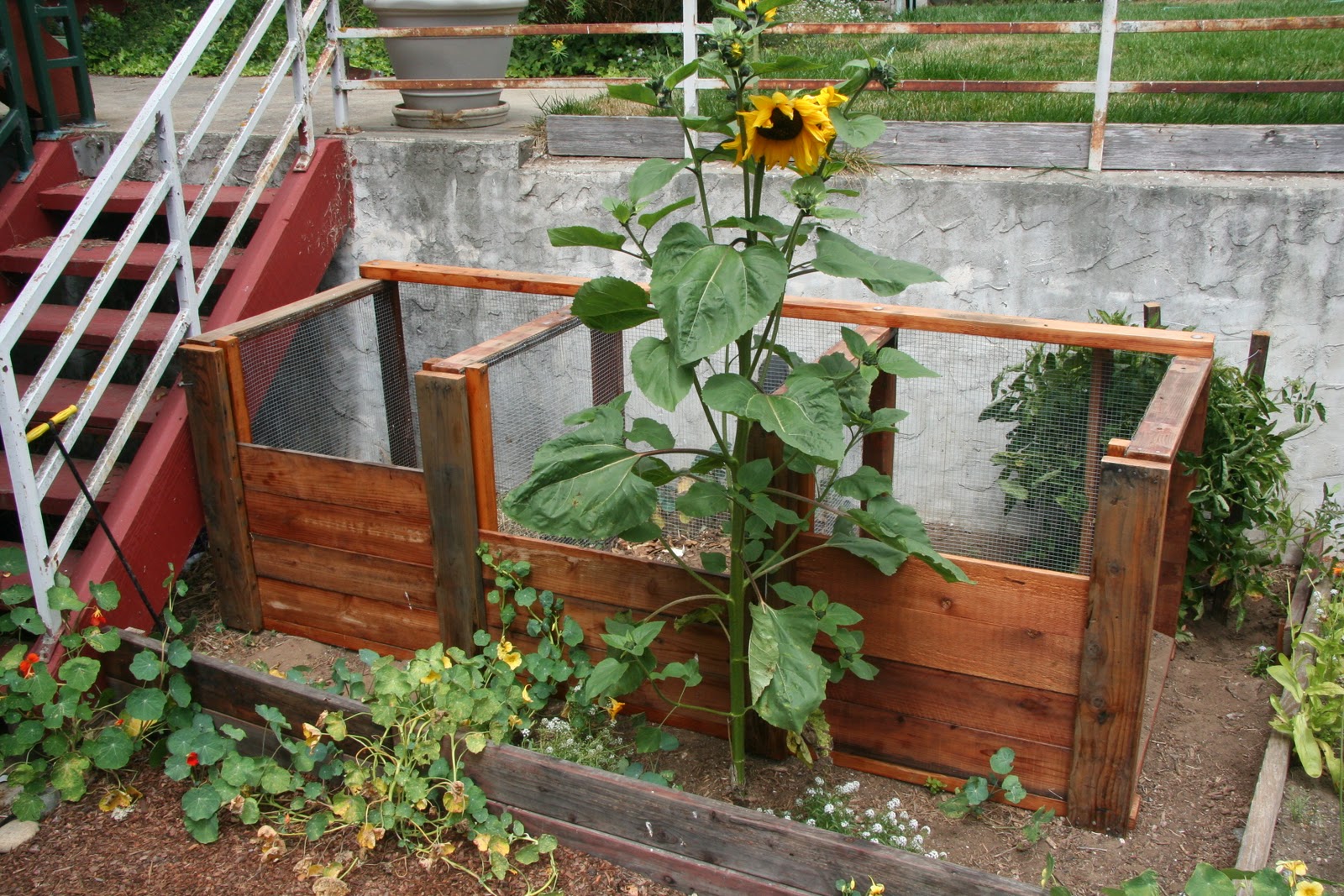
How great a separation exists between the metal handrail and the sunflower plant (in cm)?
149

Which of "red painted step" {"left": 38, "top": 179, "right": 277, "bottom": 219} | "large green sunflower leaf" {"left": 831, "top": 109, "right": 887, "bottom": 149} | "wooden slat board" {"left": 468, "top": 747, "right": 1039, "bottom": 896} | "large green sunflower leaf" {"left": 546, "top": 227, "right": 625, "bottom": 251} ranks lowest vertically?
"wooden slat board" {"left": 468, "top": 747, "right": 1039, "bottom": 896}

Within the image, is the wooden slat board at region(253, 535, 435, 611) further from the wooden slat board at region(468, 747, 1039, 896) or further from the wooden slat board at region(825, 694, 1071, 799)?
the wooden slat board at region(825, 694, 1071, 799)

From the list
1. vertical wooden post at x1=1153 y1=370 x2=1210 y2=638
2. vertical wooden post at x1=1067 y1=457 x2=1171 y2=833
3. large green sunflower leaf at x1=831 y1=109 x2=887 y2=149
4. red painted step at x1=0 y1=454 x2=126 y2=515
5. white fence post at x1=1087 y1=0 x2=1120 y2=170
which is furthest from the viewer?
white fence post at x1=1087 y1=0 x2=1120 y2=170

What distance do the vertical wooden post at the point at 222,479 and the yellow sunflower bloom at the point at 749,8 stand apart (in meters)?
1.94

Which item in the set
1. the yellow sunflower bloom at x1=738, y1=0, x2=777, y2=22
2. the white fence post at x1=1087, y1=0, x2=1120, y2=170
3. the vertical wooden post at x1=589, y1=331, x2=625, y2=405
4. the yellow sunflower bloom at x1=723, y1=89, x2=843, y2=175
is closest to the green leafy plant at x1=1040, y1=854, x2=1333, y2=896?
the yellow sunflower bloom at x1=723, y1=89, x2=843, y2=175

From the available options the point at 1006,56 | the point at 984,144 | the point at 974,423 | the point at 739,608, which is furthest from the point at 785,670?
the point at 1006,56

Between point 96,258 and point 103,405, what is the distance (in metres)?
0.58

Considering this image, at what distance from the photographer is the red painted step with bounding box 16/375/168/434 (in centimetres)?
379

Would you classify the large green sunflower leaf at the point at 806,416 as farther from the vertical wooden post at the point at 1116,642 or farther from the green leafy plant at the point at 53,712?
the green leafy plant at the point at 53,712

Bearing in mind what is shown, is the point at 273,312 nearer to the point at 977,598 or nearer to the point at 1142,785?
the point at 977,598

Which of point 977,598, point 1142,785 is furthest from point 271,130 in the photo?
point 1142,785

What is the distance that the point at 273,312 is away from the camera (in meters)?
3.62

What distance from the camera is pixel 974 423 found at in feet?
10.2

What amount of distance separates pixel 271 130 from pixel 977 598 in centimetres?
364
